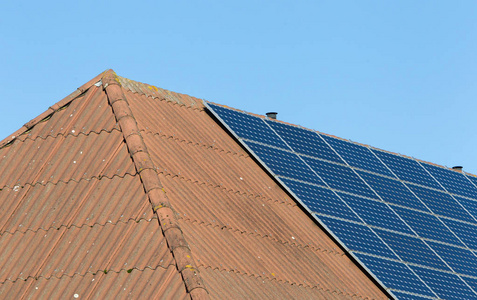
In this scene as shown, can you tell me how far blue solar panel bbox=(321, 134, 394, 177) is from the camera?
95.7ft

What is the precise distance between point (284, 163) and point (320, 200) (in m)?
1.64

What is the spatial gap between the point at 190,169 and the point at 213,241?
2946 millimetres

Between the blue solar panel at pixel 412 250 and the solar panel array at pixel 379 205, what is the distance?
0.04 metres

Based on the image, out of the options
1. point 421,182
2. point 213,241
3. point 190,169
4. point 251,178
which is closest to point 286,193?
point 251,178

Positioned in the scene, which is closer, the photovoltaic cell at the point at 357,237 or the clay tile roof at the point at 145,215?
the clay tile roof at the point at 145,215

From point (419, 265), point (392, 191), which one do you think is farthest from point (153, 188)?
point (392, 191)

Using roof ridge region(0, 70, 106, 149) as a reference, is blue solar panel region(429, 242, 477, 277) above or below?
above

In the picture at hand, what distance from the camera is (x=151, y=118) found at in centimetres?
2441

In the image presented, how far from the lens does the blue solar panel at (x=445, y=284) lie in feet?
80.4

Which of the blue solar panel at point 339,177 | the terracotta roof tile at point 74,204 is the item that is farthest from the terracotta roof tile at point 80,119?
the blue solar panel at point 339,177

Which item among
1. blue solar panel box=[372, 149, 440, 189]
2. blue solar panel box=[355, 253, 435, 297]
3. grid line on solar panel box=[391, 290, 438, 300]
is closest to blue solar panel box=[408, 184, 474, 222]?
blue solar panel box=[372, 149, 440, 189]

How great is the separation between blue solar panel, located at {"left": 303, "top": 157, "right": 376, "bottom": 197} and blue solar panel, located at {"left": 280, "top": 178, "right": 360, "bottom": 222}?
74 cm

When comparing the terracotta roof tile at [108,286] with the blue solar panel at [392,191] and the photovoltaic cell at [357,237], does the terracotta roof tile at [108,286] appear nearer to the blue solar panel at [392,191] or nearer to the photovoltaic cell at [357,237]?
the photovoltaic cell at [357,237]

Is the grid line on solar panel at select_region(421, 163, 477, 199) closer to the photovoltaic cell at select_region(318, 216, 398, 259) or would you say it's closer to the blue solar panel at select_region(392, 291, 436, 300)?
the photovoltaic cell at select_region(318, 216, 398, 259)
